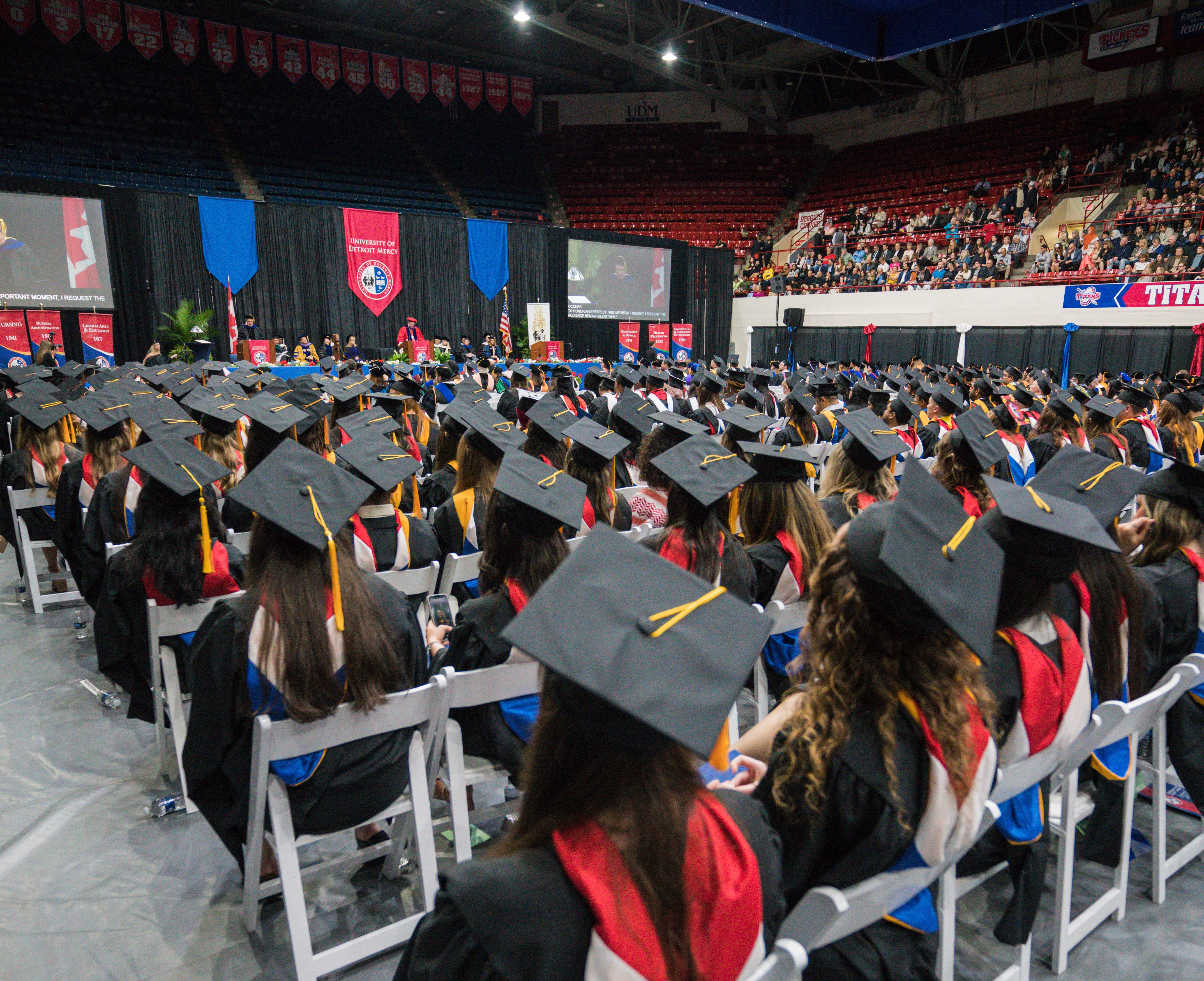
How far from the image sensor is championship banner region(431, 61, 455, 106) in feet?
76.5

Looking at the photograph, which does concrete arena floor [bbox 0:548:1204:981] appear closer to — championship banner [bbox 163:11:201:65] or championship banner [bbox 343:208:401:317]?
championship banner [bbox 343:208:401:317]

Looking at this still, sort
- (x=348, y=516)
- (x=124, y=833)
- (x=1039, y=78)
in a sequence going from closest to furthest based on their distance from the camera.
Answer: (x=348, y=516)
(x=124, y=833)
(x=1039, y=78)

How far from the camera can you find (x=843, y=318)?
18.7 metres

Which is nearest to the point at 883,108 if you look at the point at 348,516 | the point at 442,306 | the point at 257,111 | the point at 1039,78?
Answer: the point at 1039,78

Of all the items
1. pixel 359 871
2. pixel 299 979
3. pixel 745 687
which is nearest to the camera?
pixel 299 979

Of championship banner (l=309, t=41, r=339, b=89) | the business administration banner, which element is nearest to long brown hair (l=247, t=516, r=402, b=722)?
the business administration banner

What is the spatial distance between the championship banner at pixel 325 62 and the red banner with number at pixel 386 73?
3.50 feet

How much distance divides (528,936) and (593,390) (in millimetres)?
8829

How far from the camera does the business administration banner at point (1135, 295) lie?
12.9 m

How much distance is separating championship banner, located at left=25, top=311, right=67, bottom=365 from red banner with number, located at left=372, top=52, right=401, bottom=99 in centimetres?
1294

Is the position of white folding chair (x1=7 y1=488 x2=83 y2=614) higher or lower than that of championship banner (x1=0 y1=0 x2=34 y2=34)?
lower

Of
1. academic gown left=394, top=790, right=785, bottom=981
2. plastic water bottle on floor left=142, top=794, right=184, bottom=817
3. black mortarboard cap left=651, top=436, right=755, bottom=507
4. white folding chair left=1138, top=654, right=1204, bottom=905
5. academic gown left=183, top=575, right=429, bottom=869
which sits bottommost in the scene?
→ plastic water bottle on floor left=142, top=794, right=184, bottom=817

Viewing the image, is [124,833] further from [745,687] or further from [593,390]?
[593,390]

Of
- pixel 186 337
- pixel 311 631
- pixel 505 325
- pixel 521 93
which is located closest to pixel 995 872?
pixel 311 631
